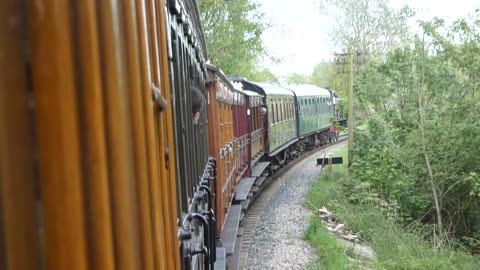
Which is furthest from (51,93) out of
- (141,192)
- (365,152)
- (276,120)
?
A: (276,120)

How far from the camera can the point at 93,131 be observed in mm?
1003

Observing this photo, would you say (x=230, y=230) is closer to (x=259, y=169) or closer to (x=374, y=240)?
(x=374, y=240)

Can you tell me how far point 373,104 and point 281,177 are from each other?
4.08m

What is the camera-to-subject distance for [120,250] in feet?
3.51

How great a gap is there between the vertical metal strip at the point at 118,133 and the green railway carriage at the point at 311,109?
20.3 meters

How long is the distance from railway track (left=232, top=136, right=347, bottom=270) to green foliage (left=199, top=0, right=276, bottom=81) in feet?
15.4

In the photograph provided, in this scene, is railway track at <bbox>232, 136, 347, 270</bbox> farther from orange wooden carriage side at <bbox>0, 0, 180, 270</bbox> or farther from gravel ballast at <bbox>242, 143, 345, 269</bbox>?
orange wooden carriage side at <bbox>0, 0, 180, 270</bbox>

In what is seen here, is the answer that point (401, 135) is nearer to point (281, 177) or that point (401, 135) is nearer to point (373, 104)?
point (373, 104)

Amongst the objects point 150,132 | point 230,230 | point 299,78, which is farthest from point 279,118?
point 299,78

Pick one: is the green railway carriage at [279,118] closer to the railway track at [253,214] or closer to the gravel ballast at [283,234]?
the railway track at [253,214]

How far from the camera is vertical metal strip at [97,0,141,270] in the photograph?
3.41ft

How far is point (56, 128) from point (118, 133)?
0.13m

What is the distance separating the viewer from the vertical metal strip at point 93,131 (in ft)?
3.25

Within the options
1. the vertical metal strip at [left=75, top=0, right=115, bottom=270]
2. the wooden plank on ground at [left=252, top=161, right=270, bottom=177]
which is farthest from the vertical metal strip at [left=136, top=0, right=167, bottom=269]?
the wooden plank on ground at [left=252, top=161, right=270, bottom=177]
